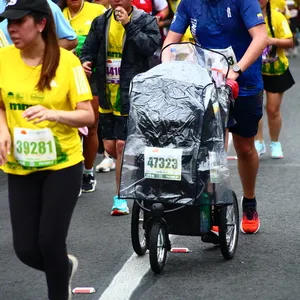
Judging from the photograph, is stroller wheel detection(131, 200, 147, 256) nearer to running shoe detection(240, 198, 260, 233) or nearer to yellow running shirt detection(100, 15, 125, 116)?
running shoe detection(240, 198, 260, 233)

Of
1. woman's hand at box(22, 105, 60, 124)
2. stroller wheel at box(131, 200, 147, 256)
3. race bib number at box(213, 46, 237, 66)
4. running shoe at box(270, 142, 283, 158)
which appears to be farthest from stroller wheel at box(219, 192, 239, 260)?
running shoe at box(270, 142, 283, 158)

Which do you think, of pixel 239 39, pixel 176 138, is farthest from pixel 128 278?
pixel 239 39

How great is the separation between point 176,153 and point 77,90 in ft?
3.86

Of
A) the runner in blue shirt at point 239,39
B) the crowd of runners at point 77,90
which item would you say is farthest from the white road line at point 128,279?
the runner in blue shirt at point 239,39

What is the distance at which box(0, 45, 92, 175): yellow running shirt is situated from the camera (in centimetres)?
536

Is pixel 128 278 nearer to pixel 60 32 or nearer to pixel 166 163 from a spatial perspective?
pixel 166 163

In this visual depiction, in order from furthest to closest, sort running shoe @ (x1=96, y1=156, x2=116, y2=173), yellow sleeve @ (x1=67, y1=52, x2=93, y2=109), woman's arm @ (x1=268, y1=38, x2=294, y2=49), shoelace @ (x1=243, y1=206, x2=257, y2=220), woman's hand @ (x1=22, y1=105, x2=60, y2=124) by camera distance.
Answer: woman's arm @ (x1=268, y1=38, x2=294, y2=49) → running shoe @ (x1=96, y1=156, x2=116, y2=173) → shoelace @ (x1=243, y1=206, x2=257, y2=220) → yellow sleeve @ (x1=67, y1=52, x2=93, y2=109) → woman's hand @ (x1=22, y1=105, x2=60, y2=124)

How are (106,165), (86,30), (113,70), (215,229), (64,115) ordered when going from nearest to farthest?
(64,115), (215,229), (113,70), (86,30), (106,165)

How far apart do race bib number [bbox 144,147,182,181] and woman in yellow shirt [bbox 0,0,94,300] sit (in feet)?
3.26

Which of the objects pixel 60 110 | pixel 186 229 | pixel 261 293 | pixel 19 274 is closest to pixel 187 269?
pixel 186 229

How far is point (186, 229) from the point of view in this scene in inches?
264

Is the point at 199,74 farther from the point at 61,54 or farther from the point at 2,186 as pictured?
the point at 2,186

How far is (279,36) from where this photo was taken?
10867 millimetres

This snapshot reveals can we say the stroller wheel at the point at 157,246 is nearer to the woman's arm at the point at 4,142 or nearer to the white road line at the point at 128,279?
the white road line at the point at 128,279
